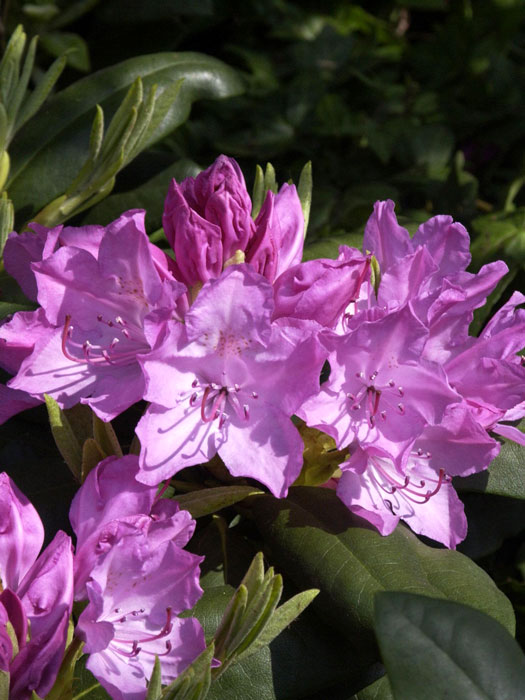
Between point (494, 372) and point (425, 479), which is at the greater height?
point (494, 372)

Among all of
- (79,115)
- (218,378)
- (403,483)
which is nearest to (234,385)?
(218,378)

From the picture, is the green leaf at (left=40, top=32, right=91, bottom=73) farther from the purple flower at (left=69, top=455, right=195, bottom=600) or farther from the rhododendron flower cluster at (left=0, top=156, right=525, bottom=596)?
the purple flower at (left=69, top=455, right=195, bottom=600)

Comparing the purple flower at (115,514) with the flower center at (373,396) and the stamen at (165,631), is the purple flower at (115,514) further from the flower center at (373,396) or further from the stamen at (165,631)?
the flower center at (373,396)

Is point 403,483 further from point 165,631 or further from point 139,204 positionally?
point 139,204

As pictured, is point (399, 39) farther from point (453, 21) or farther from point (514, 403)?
point (514, 403)

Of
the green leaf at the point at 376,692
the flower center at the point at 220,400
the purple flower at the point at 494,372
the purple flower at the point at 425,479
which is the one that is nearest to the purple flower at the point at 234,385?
the flower center at the point at 220,400

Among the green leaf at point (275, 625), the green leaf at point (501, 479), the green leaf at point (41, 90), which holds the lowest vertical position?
the green leaf at point (501, 479)
